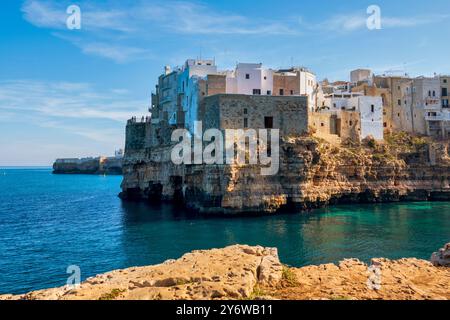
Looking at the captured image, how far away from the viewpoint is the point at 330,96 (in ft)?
201

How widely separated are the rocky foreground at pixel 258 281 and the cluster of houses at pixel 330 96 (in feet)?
104

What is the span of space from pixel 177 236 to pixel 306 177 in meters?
19.4

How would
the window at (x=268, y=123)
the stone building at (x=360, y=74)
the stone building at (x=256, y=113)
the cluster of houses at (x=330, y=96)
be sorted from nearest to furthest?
the stone building at (x=256, y=113), the window at (x=268, y=123), the cluster of houses at (x=330, y=96), the stone building at (x=360, y=74)

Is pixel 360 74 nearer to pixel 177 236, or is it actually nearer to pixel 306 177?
pixel 306 177

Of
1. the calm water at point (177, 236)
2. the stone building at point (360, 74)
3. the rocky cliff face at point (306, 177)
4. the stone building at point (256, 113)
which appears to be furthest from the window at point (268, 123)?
the stone building at point (360, 74)

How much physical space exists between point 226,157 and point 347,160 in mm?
19949

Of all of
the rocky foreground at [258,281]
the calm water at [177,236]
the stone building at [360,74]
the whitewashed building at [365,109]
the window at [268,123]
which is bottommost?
the calm water at [177,236]

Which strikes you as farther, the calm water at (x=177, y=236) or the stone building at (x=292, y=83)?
the stone building at (x=292, y=83)

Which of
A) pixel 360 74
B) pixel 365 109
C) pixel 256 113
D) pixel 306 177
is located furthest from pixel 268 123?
pixel 360 74

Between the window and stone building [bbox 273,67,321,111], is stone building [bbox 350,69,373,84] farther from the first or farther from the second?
the window

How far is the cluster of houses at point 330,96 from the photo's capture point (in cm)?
4888

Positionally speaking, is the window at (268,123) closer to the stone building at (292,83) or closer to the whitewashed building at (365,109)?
the stone building at (292,83)

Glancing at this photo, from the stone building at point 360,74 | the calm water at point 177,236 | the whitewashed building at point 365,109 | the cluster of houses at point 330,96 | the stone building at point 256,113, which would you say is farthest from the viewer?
the stone building at point 360,74

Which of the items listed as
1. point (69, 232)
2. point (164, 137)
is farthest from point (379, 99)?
point (69, 232)
